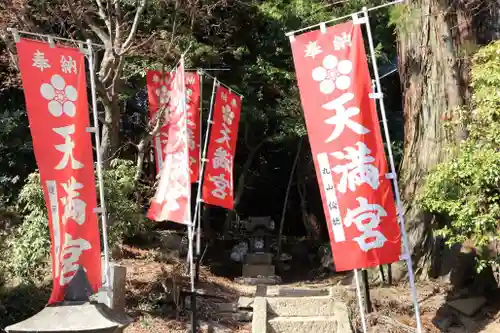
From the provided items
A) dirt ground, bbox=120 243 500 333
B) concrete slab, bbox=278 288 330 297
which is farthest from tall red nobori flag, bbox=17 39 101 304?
concrete slab, bbox=278 288 330 297

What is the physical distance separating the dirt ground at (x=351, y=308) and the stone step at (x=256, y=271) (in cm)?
484

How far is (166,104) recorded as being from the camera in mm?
9656

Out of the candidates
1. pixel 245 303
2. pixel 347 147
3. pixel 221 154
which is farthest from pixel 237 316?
pixel 347 147

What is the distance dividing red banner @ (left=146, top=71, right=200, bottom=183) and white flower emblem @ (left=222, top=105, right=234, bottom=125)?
0.72m

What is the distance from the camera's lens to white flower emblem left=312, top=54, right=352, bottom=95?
6.31 m

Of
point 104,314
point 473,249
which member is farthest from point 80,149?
point 473,249

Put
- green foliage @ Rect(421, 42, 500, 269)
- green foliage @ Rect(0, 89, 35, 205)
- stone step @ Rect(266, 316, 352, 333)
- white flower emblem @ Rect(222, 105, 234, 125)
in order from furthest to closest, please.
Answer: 1. green foliage @ Rect(0, 89, 35, 205)
2. white flower emblem @ Rect(222, 105, 234, 125)
3. stone step @ Rect(266, 316, 352, 333)
4. green foliage @ Rect(421, 42, 500, 269)

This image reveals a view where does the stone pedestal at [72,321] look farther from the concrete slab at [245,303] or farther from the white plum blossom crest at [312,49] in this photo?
the concrete slab at [245,303]

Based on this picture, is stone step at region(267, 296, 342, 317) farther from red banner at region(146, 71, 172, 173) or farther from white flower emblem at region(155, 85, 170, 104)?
white flower emblem at region(155, 85, 170, 104)

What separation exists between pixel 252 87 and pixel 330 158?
9032 mm

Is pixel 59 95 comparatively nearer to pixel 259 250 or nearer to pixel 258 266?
pixel 258 266

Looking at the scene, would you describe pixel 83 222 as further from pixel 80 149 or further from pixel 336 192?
pixel 336 192


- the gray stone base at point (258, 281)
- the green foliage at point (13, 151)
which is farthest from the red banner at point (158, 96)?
the gray stone base at point (258, 281)

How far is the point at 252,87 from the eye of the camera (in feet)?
49.1
